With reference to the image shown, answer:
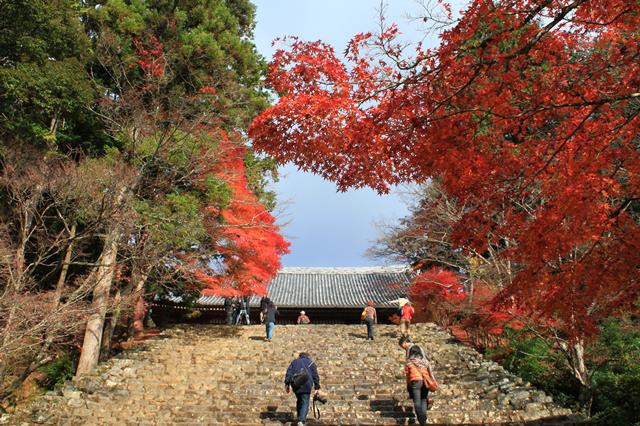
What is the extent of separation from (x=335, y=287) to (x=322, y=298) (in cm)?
261

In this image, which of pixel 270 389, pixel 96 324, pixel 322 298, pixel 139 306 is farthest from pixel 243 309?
pixel 270 389

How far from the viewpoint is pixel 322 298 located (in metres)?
26.2

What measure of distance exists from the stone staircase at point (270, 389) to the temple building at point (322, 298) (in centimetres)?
739

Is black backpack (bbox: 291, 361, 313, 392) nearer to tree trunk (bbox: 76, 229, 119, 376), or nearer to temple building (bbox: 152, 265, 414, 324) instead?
tree trunk (bbox: 76, 229, 119, 376)

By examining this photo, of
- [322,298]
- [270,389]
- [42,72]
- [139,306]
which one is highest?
[42,72]

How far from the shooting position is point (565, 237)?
5176mm

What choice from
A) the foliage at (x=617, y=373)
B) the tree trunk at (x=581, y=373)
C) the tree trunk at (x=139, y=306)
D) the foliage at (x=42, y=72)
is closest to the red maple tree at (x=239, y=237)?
the tree trunk at (x=139, y=306)

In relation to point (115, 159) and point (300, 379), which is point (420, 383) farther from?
point (115, 159)

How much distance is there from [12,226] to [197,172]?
16.1 ft

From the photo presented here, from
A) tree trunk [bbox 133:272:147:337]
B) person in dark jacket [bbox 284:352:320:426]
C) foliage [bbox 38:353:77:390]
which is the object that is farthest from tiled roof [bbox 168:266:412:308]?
person in dark jacket [bbox 284:352:320:426]

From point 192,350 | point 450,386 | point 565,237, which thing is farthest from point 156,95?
point 565,237

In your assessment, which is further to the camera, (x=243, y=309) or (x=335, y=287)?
(x=335, y=287)

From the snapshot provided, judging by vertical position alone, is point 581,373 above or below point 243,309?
below

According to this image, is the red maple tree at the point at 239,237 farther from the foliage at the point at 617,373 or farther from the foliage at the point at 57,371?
the foliage at the point at 617,373
